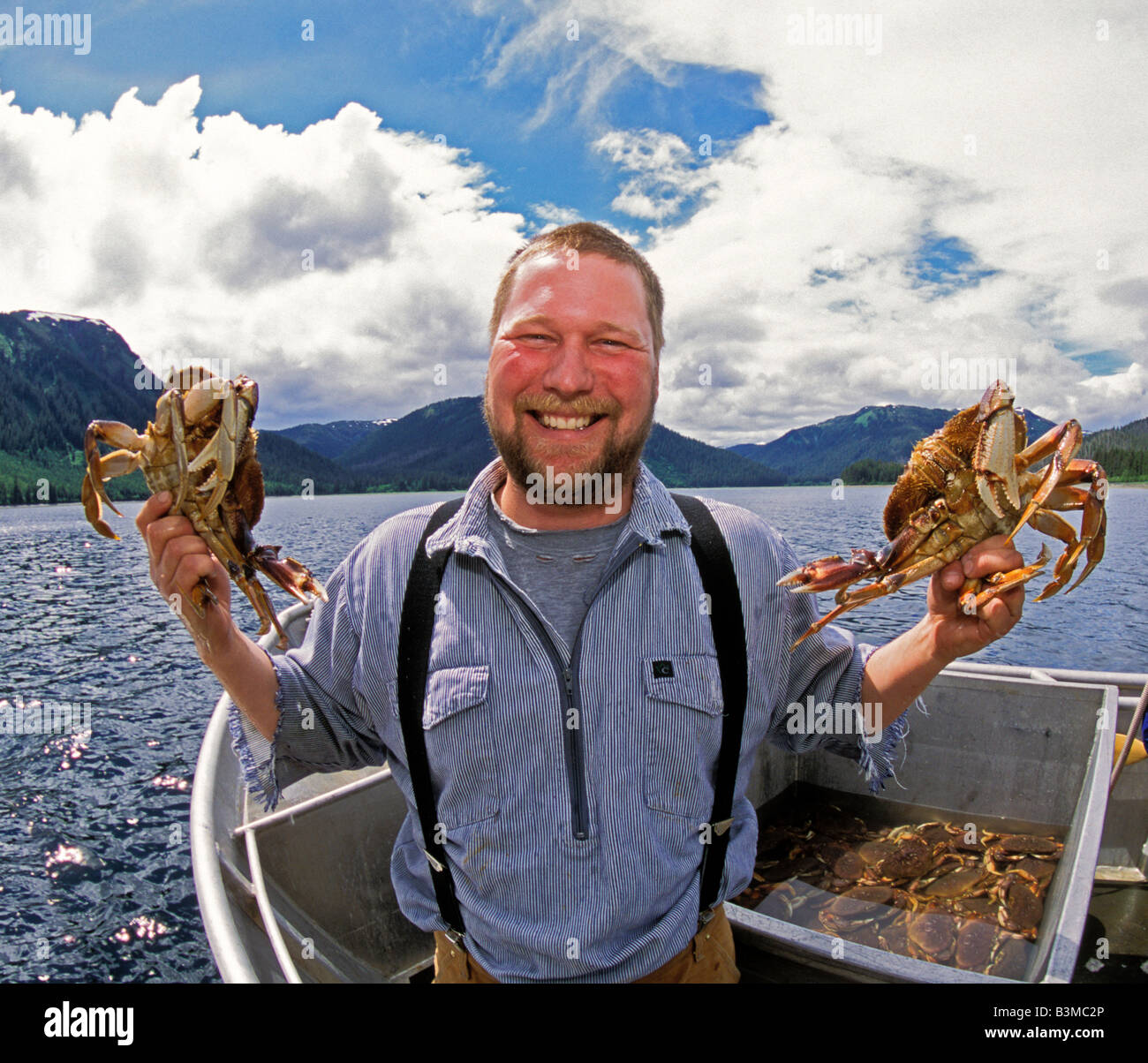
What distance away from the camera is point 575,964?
2633 mm

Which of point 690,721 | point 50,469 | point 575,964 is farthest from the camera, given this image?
point 50,469

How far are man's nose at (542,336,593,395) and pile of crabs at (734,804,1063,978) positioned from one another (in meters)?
5.19

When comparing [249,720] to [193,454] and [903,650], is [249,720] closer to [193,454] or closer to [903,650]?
[193,454]

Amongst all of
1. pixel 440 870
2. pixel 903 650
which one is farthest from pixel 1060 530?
pixel 440 870

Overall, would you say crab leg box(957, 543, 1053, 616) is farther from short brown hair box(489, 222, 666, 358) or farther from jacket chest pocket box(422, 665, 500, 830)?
jacket chest pocket box(422, 665, 500, 830)

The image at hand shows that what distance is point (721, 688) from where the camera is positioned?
9.47 feet

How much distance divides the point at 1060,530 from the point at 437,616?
276 centimetres

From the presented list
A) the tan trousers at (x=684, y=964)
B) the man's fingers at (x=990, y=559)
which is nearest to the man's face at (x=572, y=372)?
the man's fingers at (x=990, y=559)

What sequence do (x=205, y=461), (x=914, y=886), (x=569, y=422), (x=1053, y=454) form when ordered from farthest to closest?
(x=914, y=886) < (x=569, y=422) < (x=1053, y=454) < (x=205, y=461)

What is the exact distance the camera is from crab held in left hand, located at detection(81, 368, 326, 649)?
2.84 m

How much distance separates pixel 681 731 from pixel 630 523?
86cm

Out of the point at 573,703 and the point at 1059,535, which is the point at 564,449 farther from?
the point at 1059,535

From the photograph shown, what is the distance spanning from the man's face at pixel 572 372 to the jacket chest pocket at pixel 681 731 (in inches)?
36.1

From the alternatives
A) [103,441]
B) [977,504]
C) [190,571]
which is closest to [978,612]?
[977,504]
